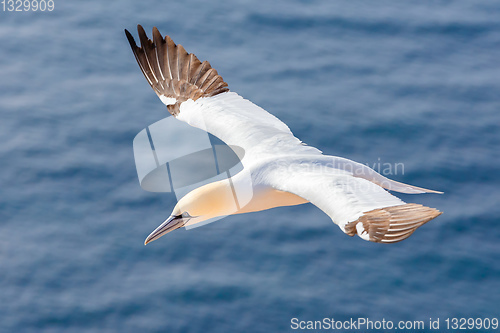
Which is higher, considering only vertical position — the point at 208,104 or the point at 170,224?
the point at 208,104

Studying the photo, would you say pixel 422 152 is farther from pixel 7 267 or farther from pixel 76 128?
pixel 7 267

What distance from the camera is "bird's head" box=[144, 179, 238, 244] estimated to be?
12.4 meters

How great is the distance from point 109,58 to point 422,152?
25.8 ft

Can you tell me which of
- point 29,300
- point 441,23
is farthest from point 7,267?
point 441,23

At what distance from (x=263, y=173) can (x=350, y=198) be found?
1.65 m

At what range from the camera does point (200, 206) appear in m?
12.4

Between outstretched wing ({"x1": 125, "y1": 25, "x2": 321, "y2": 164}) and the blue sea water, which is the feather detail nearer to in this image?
outstretched wing ({"x1": 125, "y1": 25, "x2": 321, "y2": 164})

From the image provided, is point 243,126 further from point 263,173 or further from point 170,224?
point 170,224

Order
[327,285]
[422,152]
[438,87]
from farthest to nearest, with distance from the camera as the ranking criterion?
[438,87]
[422,152]
[327,285]

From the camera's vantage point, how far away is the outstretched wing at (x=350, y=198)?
10.7m

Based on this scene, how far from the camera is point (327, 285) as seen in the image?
63.4 ft

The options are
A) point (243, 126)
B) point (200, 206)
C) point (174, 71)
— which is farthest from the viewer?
point (174, 71)

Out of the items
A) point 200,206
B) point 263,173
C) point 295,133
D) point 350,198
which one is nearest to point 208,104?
point 263,173

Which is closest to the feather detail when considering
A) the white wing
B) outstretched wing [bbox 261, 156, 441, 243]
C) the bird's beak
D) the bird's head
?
the white wing
